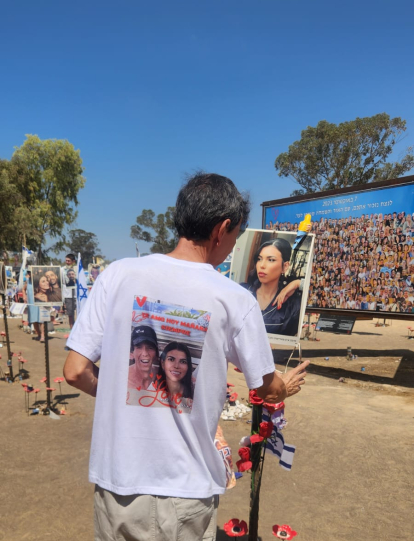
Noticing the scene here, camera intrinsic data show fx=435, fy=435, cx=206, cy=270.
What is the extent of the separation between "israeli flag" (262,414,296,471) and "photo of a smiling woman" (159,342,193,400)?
105 centimetres

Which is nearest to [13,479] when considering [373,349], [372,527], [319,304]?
[372,527]

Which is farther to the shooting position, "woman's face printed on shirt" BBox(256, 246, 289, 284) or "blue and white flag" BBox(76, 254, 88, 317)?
"woman's face printed on shirt" BBox(256, 246, 289, 284)

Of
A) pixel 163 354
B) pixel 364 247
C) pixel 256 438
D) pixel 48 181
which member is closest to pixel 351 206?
pixel 364 247

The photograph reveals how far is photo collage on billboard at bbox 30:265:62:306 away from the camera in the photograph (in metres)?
10.1

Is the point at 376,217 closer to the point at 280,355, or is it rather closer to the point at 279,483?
the point at 280,355

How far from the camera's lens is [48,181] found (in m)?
30.1

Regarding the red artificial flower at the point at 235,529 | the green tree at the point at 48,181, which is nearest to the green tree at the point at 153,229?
the green tree at the point at 48,181

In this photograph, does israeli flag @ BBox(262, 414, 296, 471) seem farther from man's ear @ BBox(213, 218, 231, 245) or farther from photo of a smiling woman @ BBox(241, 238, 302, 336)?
photo of a smiling woman @ BBox(241, 238, 302, 336)

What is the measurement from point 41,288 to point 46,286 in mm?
120

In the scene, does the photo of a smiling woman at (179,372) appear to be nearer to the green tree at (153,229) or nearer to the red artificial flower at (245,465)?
the red artificial flower at (245,465)

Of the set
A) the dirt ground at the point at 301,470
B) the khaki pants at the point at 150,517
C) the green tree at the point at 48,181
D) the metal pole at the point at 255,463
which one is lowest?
the dirt ground at the point at 301,470

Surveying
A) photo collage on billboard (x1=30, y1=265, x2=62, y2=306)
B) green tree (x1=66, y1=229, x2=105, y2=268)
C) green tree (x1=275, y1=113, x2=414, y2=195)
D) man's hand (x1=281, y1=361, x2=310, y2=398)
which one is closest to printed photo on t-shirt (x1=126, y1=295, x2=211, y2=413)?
man's hand (x1=281, y1=361, x2=310, y2=398)

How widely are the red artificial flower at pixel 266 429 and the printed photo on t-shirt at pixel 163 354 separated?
102cm

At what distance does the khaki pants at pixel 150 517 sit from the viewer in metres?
1.27
